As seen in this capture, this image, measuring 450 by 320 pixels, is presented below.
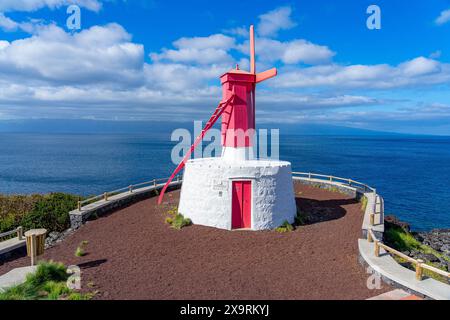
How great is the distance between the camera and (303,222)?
49.5ft

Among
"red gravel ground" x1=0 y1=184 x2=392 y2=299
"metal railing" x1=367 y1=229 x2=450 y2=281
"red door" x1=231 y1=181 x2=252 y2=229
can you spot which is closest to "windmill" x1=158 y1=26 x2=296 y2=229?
"red door" x1=231 y1=181 x2=252 y2=229

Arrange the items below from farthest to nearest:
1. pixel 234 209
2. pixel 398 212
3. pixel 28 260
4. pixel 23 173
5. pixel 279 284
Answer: pixel 23 173, pixel 398 212, pixel 234 209, pixel 28 260, pixel 279 284

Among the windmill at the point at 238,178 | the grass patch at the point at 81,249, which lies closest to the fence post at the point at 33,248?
the grass patch at the point at 81,249

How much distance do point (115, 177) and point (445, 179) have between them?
204 ft

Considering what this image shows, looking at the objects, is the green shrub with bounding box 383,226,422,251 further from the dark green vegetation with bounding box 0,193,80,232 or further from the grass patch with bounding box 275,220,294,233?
the dark green vegetation with bounding box 0,193,80,232

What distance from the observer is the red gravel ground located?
27.9ft

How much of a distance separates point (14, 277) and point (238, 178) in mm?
9093

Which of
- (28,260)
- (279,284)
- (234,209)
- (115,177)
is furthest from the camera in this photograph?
(115,177)

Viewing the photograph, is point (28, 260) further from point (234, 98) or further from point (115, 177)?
point (115, 177)

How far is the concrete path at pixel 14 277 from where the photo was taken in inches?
336

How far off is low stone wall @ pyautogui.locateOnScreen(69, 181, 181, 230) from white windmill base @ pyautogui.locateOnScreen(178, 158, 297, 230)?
5.64m

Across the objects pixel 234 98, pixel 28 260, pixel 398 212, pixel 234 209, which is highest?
pixel 234 98
